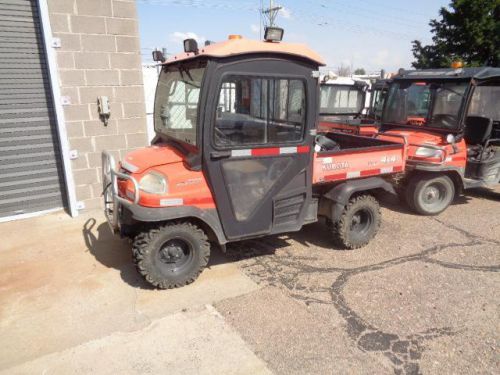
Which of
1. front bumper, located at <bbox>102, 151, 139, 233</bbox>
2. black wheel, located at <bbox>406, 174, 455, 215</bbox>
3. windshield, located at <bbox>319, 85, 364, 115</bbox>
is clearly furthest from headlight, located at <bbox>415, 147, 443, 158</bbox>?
windshield, located at <bbox>319, 85, 364, 115</bbox>

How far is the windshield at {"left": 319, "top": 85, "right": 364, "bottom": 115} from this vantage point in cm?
957

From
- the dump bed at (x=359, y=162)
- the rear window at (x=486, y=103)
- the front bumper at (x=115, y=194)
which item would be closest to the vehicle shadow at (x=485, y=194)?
the rear window at (x=486, y=103)

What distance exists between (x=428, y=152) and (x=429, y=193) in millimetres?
680

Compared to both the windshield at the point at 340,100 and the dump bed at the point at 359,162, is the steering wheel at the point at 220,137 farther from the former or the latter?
the windshield at the point at 340,100

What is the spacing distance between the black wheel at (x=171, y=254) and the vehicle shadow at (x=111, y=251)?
0.25 meters

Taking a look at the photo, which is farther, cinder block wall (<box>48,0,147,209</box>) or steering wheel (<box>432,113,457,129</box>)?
steering wheel (<box>432,113,457,129</box>)

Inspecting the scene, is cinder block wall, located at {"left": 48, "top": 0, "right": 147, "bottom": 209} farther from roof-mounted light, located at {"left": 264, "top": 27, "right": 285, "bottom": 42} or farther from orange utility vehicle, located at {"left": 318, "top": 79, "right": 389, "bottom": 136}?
orange utility vehicle, located at {"left": 318, "top": 79, "right": 389, "bottom": 136}

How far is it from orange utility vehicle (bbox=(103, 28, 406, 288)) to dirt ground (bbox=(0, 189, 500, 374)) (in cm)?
50

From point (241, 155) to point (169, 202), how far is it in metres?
0.78

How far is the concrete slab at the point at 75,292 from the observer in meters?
3.06

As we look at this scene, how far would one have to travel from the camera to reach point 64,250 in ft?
14.7

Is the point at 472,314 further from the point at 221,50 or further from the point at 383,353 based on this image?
the point at 221,50

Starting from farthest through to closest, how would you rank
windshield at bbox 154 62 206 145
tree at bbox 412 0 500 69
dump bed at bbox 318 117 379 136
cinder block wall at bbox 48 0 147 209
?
1. tree at bbox 412 0 500 69
2. dump bed at bbox 318 117 379 136
3. cinder block wall at bbox 48 0 147 209
4. windshield at bbox 154 62 206 145

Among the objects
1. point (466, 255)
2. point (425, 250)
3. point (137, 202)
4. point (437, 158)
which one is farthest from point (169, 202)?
point (437, 158)
